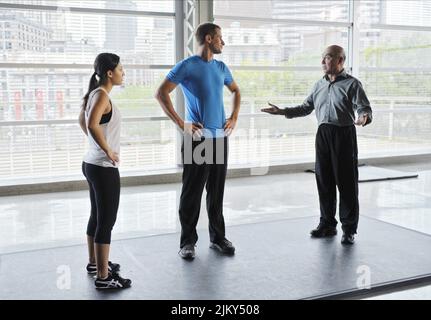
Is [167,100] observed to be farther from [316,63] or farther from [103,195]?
[316,63]

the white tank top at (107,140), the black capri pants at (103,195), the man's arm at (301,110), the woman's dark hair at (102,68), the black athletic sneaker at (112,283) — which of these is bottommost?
the black athletic sneaker at (112,283)

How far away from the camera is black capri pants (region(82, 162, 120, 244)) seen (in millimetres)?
3211

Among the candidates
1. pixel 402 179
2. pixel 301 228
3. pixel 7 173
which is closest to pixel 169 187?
pixel 7 173

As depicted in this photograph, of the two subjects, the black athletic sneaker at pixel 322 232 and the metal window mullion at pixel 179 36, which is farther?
the metal window mullion at pixel 179 36

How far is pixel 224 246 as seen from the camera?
13.6 ft

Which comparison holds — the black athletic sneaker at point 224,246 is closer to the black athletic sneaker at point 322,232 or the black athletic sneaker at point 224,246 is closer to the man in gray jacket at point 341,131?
the black athletic sneaker at point 322,232

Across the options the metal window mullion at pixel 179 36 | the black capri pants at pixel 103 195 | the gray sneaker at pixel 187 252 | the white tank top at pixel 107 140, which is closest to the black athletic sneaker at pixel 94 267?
the black capri pants at pixel 103 195

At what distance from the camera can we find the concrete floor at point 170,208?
489 cm

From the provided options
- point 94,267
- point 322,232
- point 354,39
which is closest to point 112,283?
point 94,267

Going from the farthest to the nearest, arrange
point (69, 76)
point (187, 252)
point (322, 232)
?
1. point (69, 76)
2. point (322, 232)
3. point (187, 252)

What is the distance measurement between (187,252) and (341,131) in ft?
5.00

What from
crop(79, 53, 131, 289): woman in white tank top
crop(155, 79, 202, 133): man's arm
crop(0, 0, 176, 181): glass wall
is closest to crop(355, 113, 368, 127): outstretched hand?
crop(155, 79, 202, 133): man's arm

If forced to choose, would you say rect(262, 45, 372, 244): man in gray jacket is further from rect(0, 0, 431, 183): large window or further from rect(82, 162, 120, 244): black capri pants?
rect(0, 0, 431, 183): large window

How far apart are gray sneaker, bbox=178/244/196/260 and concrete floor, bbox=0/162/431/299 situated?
0.68 m
